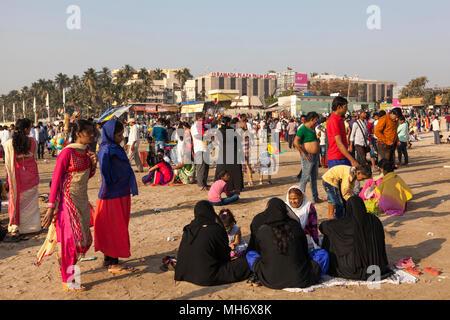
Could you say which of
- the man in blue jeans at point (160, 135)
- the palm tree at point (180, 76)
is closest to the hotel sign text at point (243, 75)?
the palm tree at point (180, 76)

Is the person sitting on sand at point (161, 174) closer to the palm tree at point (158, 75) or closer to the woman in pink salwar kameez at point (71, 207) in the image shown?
the woman in pink salwar kameez at point (71, 207)

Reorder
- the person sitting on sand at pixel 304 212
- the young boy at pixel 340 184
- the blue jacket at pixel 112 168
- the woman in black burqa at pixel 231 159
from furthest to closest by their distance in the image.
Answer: the woman in black burqa at pixel 231 159 → the young boy at pixel 340 184 → the person sitting on sand at pixel 304 212 → the blue jacket at pixel 112 168

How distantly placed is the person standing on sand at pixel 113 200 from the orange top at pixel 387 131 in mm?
6876

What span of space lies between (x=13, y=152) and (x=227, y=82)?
12122cm

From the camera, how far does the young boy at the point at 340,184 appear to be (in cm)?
580

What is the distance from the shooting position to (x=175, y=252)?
5.41 metres

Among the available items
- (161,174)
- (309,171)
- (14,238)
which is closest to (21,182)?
(14,238)

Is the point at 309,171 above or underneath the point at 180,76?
underneath

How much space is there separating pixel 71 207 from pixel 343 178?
3.84m

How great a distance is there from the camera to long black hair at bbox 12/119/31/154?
588cm

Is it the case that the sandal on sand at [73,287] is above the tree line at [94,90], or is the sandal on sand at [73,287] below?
below

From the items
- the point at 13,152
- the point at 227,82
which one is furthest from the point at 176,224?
the point at 227,82

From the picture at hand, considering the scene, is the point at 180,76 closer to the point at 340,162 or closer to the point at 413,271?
the point at 340,162

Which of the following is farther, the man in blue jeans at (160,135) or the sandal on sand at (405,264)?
the man in blue jeans at (160,135)
